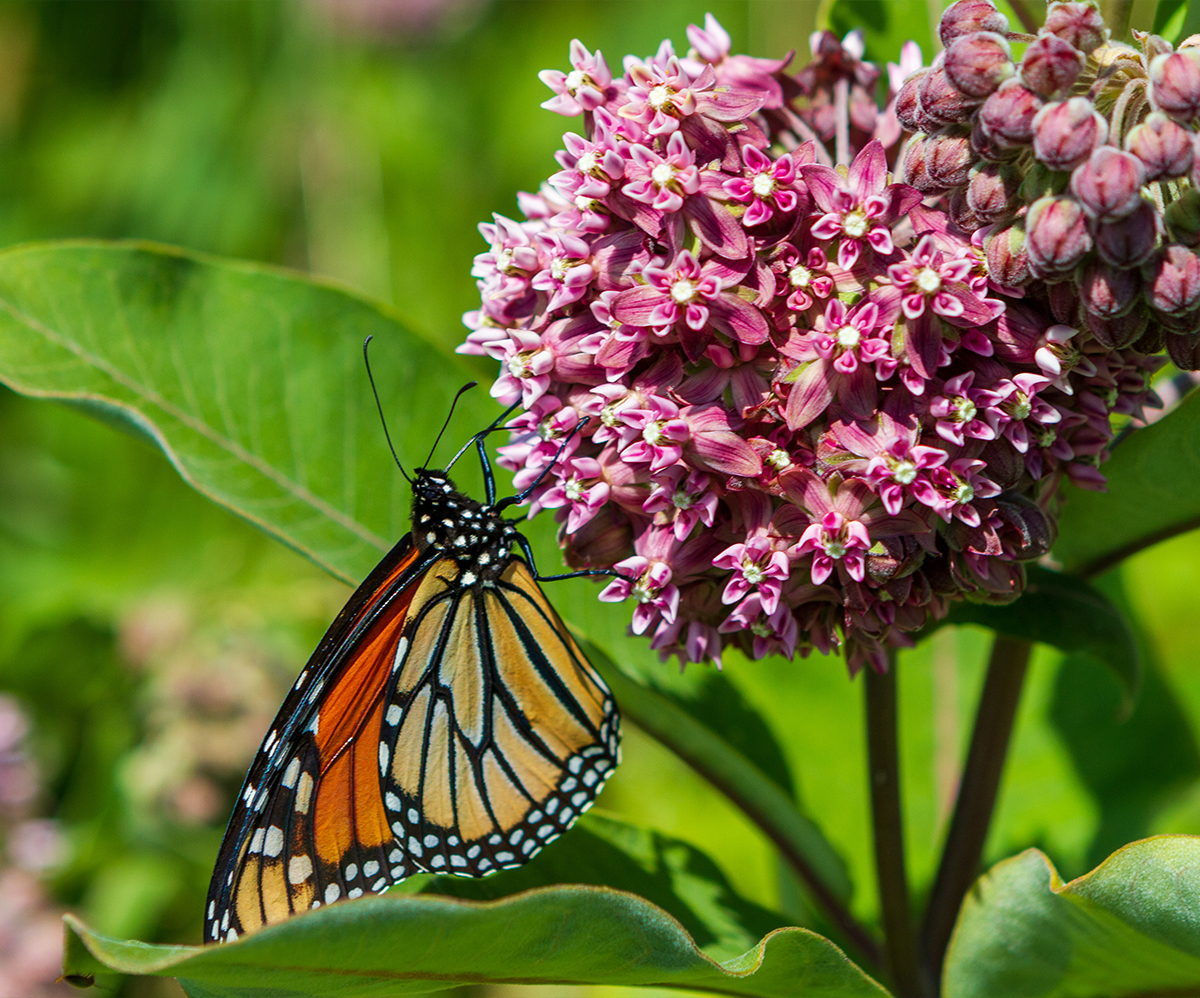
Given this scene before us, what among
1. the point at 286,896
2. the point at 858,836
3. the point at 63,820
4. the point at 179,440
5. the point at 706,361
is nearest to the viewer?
the point at 706,361

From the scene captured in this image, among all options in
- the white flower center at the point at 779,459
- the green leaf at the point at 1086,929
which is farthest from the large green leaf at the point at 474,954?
the white flower center at the point at 779,459

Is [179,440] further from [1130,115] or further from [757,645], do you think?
[1130,115]

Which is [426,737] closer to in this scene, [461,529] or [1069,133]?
[461,529]

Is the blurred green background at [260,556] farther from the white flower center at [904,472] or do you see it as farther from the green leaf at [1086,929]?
the white flower center at [904,472]

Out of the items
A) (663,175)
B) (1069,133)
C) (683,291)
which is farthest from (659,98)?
(1069,133)

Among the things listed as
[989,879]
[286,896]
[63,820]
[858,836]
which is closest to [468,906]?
[286,896]
